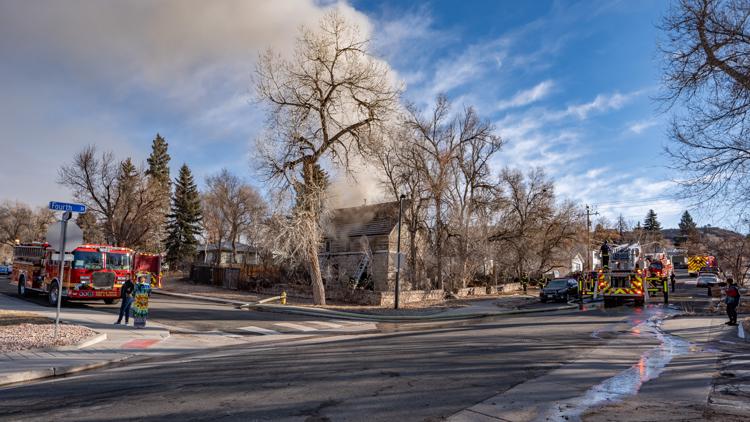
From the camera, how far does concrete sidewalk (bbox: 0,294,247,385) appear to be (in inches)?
358

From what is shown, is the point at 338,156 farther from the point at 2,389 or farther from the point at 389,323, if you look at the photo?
the point at 2,389

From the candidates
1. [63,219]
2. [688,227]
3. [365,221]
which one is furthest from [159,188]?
[688,227]

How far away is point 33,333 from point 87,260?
8334 mm

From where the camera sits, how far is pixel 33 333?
1273 cm

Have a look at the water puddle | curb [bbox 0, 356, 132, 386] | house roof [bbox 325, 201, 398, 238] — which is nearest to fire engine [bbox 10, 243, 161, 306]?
curb [bbox 0, 356, 132, 386]

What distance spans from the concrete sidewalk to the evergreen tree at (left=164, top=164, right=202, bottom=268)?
143ft

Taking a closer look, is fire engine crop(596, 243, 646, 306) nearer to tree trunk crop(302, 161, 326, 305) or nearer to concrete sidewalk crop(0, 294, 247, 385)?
tree trunk crop(302, 161, 326, 305)

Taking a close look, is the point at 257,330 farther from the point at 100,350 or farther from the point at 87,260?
the point at 87,260

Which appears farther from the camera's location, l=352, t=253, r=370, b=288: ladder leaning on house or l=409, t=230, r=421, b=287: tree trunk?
l=352, t=253, r=370, b=288: ladder leaning on house

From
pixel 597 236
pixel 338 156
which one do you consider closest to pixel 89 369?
pixel 338 156

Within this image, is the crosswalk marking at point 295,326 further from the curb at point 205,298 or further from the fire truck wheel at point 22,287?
the fire truck wheel at point 22,287

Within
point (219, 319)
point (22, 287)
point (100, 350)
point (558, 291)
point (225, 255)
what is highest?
point (225, 255)

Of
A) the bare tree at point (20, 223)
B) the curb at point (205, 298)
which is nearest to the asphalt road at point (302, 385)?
the curb at point (205, 298)

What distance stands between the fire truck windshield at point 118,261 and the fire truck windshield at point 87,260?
0.40 metres
